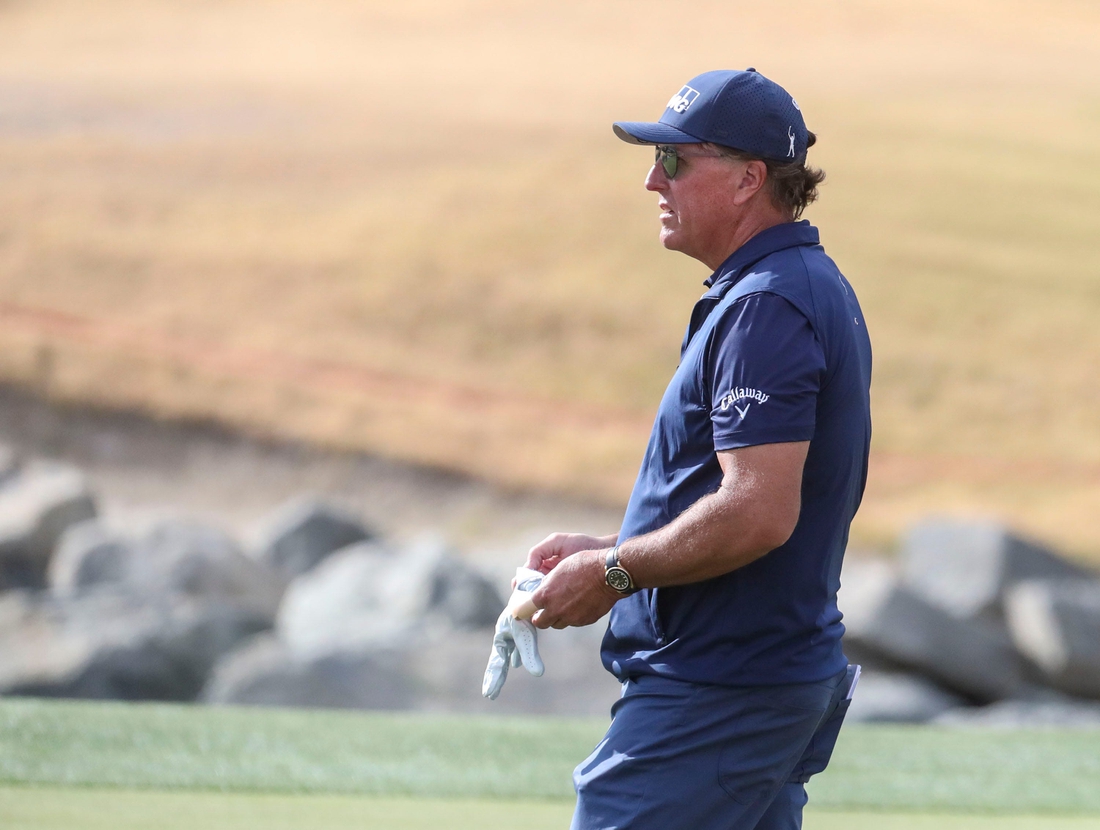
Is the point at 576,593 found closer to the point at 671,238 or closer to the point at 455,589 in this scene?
the point at 671,238

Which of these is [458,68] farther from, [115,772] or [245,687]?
[115,772]

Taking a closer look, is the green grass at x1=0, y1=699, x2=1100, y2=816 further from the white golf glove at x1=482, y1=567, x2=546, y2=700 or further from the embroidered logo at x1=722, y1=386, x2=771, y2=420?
Result: the embroidered logo at x1=722, y1=386, x2=771, y2=420

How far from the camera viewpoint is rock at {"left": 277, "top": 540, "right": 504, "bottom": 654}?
7.59 m

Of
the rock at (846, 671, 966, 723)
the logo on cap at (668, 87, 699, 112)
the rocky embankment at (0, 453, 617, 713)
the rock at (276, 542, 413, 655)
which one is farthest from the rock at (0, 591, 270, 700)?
the logo on cap at (668, 87, 699, 112)

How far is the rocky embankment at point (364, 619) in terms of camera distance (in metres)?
6.30

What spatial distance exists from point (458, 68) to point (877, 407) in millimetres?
3971

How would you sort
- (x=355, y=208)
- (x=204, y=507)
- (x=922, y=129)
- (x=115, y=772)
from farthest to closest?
1. (x=922, y=129)
2. (x=355, y=208)
3. (x=204, y=507)
4. (x=115, y=772)

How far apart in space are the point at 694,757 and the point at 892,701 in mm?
5794

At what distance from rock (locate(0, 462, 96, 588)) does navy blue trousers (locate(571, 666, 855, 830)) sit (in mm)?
7225

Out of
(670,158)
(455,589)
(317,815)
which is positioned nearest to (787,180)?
(670,158)

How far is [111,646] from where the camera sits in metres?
6.27

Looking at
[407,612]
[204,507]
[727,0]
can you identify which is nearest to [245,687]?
[407,612]

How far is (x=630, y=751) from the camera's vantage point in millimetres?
1882

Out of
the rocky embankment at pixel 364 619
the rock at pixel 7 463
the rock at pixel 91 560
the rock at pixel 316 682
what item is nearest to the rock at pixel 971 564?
the rocky embankment at pixel 364 619
